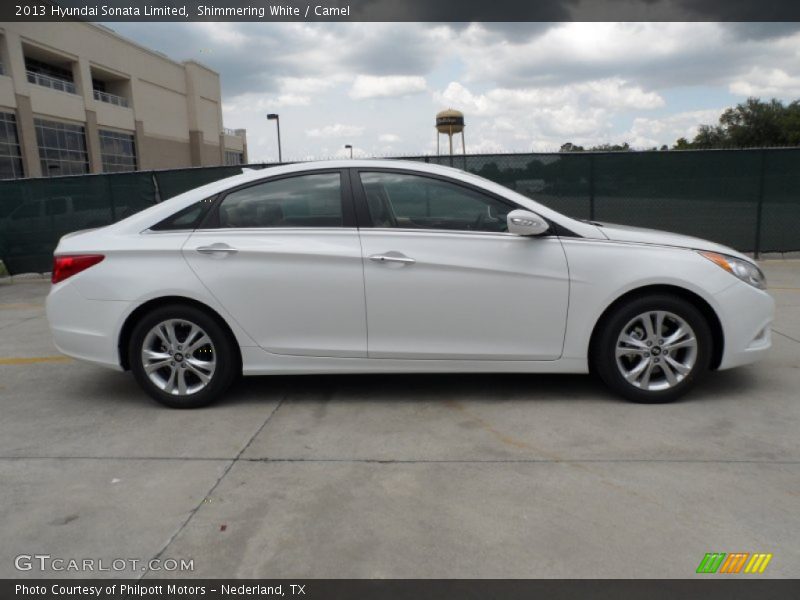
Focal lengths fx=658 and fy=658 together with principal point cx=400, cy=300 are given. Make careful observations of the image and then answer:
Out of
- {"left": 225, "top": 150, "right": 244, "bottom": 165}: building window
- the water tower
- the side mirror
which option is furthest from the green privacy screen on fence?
{"left": 225, "top": 150, "right": 244, "bottom": 165}: building window

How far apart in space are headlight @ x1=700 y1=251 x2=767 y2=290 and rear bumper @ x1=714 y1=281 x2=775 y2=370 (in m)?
0.06

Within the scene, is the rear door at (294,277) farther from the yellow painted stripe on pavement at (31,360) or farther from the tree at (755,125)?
the tree at (755,125)

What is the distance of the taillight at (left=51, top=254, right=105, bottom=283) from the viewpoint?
4.42 metres

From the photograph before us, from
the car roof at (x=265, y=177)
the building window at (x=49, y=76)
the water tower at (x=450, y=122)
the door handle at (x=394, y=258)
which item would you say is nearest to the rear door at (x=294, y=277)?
the door handle at (x=394, y=258)

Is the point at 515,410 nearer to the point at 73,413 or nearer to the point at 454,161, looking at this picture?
the point at 73,413

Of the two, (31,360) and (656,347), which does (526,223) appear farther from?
(31,360)

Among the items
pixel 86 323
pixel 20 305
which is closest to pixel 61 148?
pixel 20 305

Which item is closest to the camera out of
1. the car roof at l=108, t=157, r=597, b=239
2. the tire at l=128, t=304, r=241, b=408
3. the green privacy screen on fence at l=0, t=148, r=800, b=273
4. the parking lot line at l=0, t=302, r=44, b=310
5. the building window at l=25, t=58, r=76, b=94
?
the tire at l=128, t=304, r=241, b=408

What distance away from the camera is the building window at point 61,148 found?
135 ft

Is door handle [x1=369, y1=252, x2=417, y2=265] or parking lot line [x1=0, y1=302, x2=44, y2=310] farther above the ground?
door handle [x1=369, y1=252, x2=417, y2=265]

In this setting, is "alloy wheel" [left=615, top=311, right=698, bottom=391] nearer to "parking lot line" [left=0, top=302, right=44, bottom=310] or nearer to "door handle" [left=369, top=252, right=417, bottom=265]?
"door handle" [left=369, top=252, right=417, bottom=265]

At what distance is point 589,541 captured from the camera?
8.94 feet

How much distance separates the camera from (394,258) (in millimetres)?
4215

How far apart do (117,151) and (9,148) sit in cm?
1293
